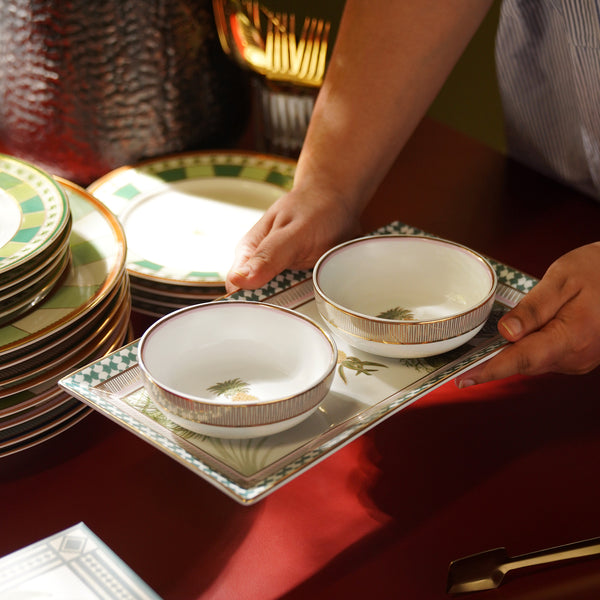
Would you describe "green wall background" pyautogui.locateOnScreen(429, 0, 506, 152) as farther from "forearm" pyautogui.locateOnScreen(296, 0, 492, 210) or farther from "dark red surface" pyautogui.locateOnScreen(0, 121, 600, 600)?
"dark red surface" pyautogui.locateOnScreen(0, 121, 600, 600)

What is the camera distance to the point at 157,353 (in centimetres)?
60

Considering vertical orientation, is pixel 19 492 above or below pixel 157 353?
below

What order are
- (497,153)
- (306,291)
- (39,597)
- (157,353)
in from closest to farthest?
(39,597)
(157,353)
(306,291)
(497,153)

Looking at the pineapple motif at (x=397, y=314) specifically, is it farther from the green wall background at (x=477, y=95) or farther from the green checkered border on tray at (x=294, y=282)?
the green wall background at (x=477, y=95)

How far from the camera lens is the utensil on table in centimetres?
54

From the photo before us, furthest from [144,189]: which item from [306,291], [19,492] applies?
[19,492]

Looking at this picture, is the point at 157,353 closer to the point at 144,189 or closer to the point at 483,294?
the point at 483,294

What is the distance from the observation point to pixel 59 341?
64cm

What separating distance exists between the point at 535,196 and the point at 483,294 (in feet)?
1.47

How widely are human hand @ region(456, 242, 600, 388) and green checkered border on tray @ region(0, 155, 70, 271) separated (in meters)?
0.38

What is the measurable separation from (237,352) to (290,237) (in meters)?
0.18

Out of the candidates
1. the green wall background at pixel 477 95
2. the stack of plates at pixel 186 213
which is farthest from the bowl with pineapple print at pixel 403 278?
the green wall background at pixel 477 95

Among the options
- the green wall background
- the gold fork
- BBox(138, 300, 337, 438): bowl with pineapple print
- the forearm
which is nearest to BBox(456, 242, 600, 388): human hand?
BBox(138, 300, 337, 438): bowl with pineapple print

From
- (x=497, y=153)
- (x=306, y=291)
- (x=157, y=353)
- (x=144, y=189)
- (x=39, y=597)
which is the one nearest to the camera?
(x=39, y=597)
